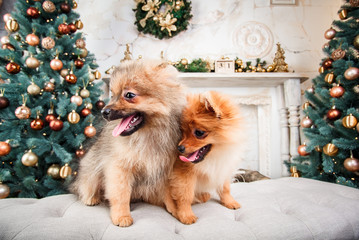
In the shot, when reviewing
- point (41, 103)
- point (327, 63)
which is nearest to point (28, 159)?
point (41, 103)

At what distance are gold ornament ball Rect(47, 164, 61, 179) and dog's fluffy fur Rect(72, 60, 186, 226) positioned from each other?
0.84 meters

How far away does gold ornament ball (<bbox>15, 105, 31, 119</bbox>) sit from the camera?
1.67 meters

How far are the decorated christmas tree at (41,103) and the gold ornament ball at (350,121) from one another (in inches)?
84.7

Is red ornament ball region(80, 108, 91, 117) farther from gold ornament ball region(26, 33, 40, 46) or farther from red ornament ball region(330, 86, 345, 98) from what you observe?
red ornament ball region(330, 86, 345, 98)

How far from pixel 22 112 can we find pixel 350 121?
8.66 feet

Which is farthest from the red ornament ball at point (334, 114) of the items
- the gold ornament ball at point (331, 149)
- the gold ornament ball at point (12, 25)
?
the gold ornament ball at point (12, 25)

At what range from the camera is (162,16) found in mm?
3059

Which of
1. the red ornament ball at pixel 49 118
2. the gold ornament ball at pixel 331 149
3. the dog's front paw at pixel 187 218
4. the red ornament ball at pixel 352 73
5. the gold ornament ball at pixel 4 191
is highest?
the red ornament ball at pixel 352 73

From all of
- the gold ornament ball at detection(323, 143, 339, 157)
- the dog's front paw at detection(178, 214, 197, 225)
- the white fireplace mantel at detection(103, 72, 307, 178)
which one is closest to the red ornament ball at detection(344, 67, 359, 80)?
the gold ornament ball at detection(323, 143, 339, 157)

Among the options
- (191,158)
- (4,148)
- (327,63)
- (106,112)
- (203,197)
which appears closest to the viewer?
(106,112)

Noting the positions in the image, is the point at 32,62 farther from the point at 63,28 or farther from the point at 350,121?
the point at 350,121

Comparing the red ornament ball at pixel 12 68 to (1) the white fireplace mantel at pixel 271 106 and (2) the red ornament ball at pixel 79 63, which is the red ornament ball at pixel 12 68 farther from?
(1) the white fireplace mantel at pixel 271 106

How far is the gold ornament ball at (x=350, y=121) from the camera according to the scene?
1741mm

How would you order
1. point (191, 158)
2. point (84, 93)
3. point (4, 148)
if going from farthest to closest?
point (84, 93) → point (4, 148) → point (191, 158)
